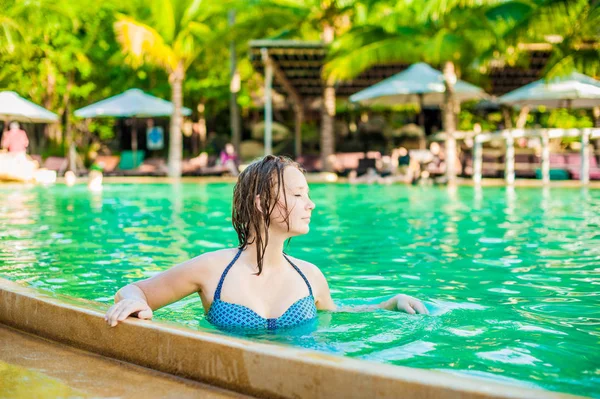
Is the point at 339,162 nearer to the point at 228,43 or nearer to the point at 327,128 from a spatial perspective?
the point at 327,128

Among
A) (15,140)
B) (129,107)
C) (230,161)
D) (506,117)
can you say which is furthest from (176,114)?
(506,117)

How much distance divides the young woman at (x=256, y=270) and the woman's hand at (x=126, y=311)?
13cm

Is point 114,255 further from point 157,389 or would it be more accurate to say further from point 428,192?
point 428,192

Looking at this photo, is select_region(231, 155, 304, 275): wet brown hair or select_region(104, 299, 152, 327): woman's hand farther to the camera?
select_region(231, 155, 304, 275): wet brown hair

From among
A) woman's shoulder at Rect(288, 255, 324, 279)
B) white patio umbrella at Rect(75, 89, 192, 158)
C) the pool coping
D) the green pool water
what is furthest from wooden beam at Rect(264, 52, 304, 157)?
the pool coping

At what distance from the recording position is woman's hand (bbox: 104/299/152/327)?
2.69m

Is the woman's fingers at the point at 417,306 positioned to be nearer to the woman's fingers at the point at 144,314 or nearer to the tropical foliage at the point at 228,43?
the woman's fingers at the point at 144,314

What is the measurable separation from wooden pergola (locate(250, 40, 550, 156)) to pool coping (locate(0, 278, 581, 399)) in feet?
60.3

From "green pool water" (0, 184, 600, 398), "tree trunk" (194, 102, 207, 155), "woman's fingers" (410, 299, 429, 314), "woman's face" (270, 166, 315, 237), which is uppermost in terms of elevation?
"tree trunk" (194, 102, 207, 155)

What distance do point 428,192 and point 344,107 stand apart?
55.1ft

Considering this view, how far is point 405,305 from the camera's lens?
3.69 m

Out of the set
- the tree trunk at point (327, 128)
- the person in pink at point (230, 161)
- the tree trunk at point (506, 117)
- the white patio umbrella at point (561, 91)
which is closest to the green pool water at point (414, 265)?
Result: the white patio umbrella at point (561, 91)

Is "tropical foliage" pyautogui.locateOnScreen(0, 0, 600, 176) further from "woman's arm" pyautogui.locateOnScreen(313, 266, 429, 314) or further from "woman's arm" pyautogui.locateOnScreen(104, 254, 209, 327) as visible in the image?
"woman's arm" pyautogui.locateOnScreen(104, 254, 209, 327)

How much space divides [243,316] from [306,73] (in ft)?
74.2
